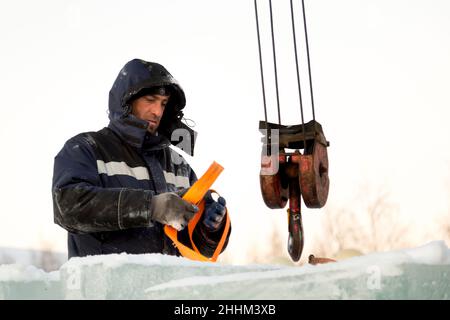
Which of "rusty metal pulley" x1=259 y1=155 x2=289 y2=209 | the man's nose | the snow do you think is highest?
the man's nose

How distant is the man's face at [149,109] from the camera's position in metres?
3.84

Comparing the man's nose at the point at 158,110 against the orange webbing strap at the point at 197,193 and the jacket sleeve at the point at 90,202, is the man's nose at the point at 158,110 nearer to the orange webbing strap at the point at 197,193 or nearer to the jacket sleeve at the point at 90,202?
the jacket sleeve at the point at 90,202

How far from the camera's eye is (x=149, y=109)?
3.86 m

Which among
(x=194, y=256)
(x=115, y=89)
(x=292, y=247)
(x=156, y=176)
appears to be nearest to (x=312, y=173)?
(x=292, y=247)

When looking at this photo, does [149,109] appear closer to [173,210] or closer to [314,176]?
[173,210]

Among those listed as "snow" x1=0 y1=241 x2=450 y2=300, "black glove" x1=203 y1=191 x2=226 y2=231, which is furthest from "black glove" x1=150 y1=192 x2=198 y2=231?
"snow" x1=0 y1=241 x2=450 y2=300

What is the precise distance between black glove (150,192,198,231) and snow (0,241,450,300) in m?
0.46

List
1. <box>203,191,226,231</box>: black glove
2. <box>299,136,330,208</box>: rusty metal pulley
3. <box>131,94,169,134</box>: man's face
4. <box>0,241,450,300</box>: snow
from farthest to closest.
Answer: <box>131,94,169,134</box>: man's face < <box>203,191,226,231</box>: black glove < <box>299,136,330,208</box>: rusty metal pulley < <box>0,241,450,300</box>: snow

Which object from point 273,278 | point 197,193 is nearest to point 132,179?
point 197,193

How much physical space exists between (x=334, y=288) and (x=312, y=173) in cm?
92

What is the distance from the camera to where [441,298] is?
7.95ft

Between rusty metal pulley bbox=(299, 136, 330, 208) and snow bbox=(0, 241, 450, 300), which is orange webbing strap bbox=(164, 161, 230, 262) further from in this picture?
snow bbox=(0, 241, 450, 300)

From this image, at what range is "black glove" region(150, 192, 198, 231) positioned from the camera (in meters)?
3.07
